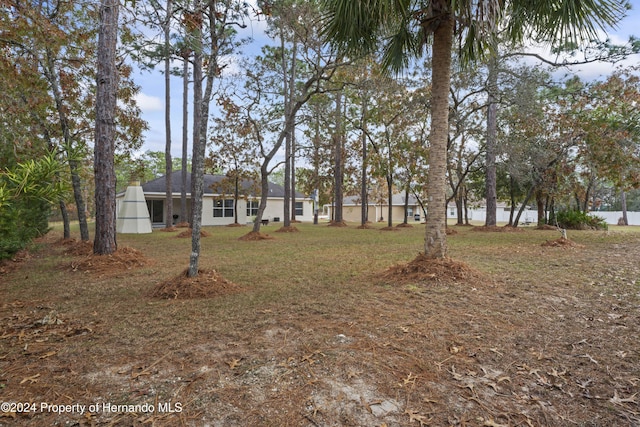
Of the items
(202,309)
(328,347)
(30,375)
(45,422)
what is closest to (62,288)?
(202,309)

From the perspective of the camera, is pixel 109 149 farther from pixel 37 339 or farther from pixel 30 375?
pixel 30 375

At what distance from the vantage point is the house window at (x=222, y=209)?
80.8 feet

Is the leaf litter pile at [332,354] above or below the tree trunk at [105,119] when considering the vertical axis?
below

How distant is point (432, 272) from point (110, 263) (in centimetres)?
620

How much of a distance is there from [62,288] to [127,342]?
9.84 feet

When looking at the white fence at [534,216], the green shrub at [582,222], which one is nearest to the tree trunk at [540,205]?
the green shrub at [582,222]

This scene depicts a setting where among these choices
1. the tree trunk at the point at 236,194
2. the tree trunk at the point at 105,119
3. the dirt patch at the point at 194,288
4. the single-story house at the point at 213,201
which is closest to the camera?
the dirt patch at the point at 194,288

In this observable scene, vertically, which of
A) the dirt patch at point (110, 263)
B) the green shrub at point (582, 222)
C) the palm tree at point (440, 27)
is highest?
the palm tree at point (440, 27)

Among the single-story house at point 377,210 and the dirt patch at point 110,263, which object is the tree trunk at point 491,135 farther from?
the single-story house at point 377,210

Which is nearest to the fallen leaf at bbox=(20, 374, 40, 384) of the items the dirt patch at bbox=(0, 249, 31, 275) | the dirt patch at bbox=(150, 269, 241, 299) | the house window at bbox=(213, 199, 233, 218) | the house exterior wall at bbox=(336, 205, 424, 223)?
the dirt patch at bbox=(150, 269, 241, 299)

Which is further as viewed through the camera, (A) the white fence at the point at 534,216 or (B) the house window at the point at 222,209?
(A) the white fence at the point at 534,216

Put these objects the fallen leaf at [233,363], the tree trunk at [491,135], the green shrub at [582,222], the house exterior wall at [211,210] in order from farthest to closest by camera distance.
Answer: the house exterior wall at [211,210], the green shrub at [582,222], the tree trunk at [491,135], the fallen leaf at [233,363]

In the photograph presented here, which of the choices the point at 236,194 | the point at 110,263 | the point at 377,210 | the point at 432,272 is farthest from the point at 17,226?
the point at 377,210

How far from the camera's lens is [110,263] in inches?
259
